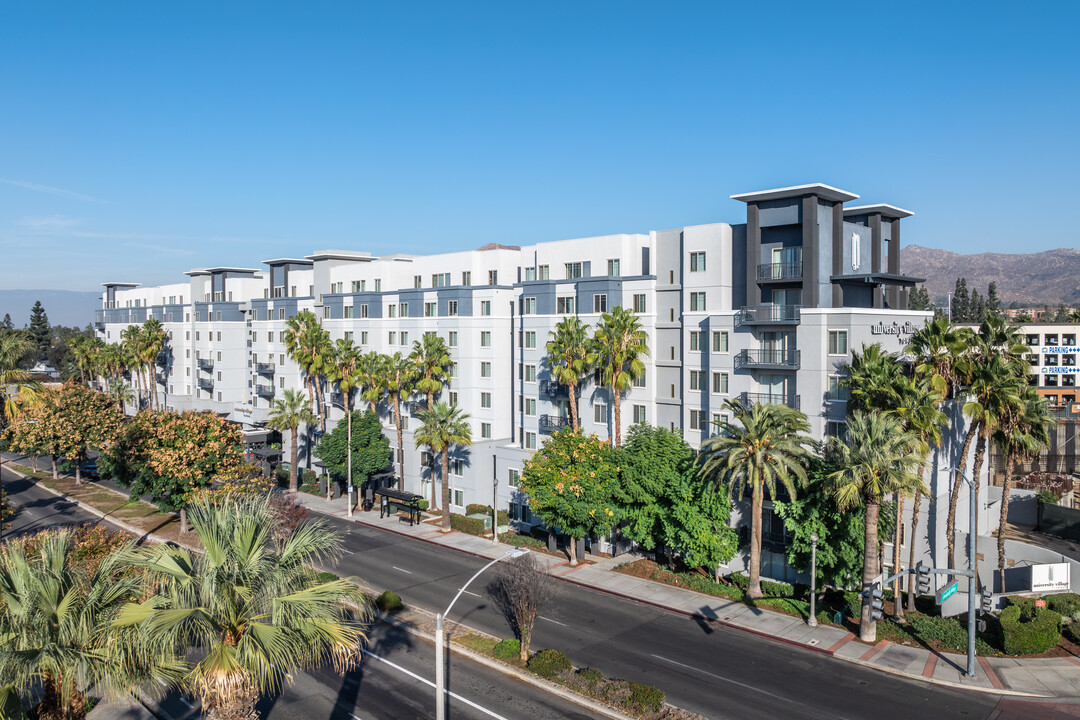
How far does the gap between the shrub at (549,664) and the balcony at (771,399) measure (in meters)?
21.0

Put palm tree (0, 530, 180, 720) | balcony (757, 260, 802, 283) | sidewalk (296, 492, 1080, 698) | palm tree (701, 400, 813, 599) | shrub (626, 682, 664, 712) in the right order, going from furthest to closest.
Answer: balcony (757, 260, 802, 283) < palm tree (701, 400, 813, 599) < sidewalk (296, 492, 1080, 698) < shrub (626, 682, 664, 712) < palm tree (0, 530, 180, 720)

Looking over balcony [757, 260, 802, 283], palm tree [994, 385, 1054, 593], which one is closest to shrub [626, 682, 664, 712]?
palm tree [994, 385, 1054, 593]

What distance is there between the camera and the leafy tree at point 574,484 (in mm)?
45688

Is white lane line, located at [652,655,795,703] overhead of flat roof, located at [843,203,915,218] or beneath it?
beneath

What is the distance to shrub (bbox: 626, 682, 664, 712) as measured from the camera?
27859 millimetres

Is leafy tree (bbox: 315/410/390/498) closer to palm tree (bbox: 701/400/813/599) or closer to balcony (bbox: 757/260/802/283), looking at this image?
palm tree (bbox: 701/400/813/599)

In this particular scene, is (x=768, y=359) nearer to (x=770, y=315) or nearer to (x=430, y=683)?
(x=770, y=315)

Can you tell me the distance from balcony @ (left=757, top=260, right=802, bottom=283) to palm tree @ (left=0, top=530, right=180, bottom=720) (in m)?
39.8

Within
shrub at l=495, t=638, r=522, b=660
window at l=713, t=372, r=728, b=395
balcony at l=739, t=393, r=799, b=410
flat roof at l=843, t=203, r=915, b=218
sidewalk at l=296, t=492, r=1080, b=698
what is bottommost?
sidewalk at l=296, t=492, r=1080, b=698

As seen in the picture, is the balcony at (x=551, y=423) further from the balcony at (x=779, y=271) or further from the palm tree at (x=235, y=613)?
the palm tree at (x=235, y=613)

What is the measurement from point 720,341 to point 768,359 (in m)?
3.66

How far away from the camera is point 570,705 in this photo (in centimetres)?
2908

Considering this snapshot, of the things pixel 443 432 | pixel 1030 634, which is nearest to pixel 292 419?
pixel 443 432

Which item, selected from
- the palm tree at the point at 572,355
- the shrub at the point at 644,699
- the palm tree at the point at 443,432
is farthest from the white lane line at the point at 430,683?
the palm tree at the point at 443,432
